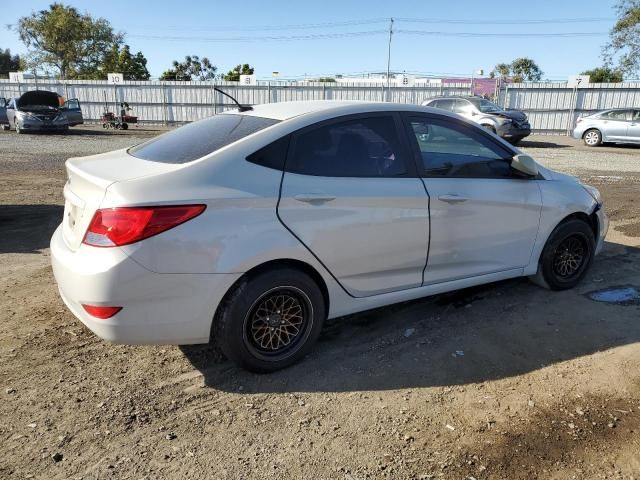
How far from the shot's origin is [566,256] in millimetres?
4789

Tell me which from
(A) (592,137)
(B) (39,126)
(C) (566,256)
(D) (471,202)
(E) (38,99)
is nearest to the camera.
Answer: (D) (471,202)

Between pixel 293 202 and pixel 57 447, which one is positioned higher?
pixel 293 202

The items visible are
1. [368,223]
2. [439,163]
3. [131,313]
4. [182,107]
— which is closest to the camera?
[131,313]

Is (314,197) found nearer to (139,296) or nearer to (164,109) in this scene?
(139,296)

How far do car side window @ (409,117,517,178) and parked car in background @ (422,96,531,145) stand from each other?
48.2 ft

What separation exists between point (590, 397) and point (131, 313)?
2.71 metres

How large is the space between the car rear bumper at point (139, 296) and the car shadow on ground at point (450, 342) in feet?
1.72

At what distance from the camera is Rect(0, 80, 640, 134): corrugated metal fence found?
84.5 feet

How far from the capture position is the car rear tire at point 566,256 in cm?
463

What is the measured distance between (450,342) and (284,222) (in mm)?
1580

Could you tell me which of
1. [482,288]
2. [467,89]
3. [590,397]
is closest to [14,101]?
[467,89]

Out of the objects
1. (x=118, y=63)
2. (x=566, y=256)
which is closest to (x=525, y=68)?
(x=118, y=63)

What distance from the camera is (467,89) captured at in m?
27.7

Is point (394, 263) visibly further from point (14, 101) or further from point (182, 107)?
point (182, 107)
